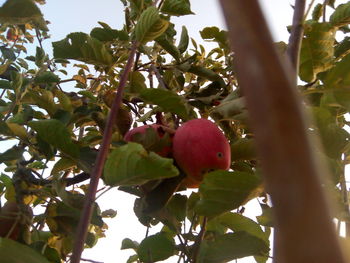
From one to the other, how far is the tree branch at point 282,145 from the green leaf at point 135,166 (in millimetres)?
510

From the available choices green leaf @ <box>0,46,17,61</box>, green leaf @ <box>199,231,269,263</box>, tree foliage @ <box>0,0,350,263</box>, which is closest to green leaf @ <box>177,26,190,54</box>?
tree foliage @ <box>0,0,350,263</box>

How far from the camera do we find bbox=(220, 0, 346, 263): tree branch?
0.28 ft

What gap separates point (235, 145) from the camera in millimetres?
828

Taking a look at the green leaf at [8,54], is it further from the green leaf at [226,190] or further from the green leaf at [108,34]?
the green leaf at [226,190]

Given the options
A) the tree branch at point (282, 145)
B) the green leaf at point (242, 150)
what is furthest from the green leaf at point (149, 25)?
the tree branch at point (282, 145)

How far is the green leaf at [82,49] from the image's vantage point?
2.95ft

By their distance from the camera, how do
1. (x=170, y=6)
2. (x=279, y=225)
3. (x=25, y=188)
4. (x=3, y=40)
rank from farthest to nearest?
1. (x=3, y=40)
2. (x=170, y=6)
3. (x=25, y=188)
4. (x=279, y=225)

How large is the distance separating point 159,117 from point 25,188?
329 millimetres

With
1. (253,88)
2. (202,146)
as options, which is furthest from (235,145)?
(253,88)

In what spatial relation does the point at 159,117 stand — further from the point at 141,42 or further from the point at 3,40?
the point at 3,40

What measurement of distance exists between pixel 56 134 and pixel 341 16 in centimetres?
62

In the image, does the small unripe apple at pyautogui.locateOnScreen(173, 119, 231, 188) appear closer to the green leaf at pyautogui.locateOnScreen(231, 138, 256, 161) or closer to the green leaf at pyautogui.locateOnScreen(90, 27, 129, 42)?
the green leaf at pyautogui.locateOnScreen(231, 138, 256, 161)

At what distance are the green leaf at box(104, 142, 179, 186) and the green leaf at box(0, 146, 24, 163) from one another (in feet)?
1.01

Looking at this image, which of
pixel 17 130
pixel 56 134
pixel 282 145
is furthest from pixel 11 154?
pixel 282 145
